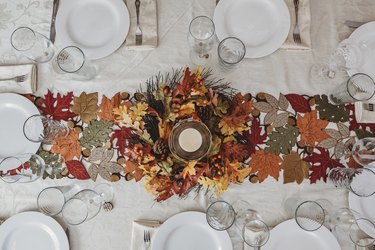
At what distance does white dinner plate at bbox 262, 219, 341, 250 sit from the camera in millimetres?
1152

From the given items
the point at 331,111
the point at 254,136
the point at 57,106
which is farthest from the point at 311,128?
the point at 57,106

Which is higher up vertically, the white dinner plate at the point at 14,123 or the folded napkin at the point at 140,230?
the white dinner plate at the point at 14,123

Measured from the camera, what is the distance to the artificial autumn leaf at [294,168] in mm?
1217

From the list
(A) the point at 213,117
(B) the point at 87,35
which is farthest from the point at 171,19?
(A) the point at 213,117

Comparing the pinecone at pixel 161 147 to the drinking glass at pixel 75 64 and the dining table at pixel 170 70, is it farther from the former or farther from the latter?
the drinking glass at pixel 75 64

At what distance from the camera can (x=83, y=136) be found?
4.10 feet

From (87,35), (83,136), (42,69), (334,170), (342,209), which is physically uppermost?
(87,35)

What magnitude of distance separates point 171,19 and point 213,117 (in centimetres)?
43

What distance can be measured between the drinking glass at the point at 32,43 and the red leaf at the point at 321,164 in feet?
3.17

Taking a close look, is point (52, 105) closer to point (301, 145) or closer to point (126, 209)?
point (126, 209)

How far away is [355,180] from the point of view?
115cm

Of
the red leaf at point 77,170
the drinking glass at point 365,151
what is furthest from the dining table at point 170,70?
the drinking glass at point 365,151

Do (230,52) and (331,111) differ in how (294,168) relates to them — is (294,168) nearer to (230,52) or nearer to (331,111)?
(331,111)

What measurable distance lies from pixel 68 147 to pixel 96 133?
0.11 meters
